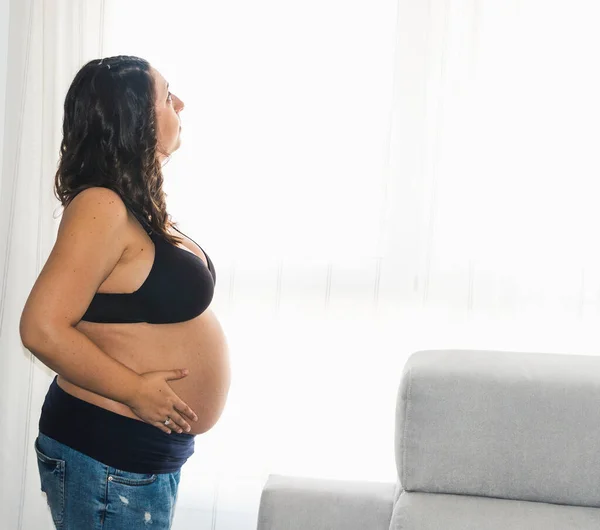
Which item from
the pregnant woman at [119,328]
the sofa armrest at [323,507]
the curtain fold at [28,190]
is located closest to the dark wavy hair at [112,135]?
the pregnant woman at [119,328]

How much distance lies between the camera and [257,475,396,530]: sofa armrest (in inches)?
57.7

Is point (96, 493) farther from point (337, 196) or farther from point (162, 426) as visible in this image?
point (337, 196)

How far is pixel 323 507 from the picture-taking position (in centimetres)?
148

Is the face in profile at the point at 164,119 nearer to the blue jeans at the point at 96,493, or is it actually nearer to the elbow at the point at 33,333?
the elbow at the point at 33,333

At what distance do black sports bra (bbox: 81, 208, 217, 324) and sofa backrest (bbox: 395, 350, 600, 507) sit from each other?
422mm

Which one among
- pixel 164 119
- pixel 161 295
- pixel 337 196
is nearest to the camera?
pixel 161 295

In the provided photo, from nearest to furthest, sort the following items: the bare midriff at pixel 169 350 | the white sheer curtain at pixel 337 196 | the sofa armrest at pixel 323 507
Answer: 1. the bare midriff at pixel 169 350
2. the sofa armrest at pixel 323 507
3. the white sheer curtain at pixel 337 196

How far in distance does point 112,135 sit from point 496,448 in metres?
0.87

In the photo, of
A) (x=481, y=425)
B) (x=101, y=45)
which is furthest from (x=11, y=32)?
(x=481, y=425)

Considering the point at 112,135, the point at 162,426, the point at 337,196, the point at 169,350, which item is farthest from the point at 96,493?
the point at 337,196

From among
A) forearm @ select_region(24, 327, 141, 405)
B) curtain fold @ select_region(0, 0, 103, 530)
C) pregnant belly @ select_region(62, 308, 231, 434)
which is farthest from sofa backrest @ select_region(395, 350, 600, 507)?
curtain fold @ select_region(0, 0, 103, 530)

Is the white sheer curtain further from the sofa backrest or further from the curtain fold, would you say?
the sofa backrest

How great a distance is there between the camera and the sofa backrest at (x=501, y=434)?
136 centimetres

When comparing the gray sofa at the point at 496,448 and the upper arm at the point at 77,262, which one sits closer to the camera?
the upper arm at the point at 77,262
